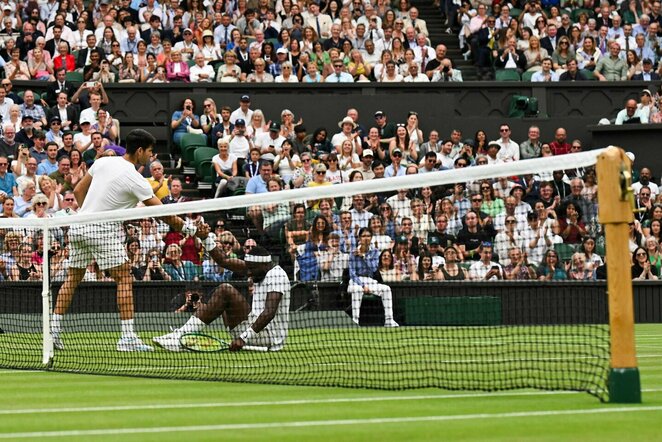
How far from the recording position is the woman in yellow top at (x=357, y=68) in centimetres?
2848

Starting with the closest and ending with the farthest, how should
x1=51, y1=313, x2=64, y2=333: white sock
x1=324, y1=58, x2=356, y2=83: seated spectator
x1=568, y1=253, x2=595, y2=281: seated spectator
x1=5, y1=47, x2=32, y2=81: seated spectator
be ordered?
x1=568, y1=253, x2=595, y2=281: seated spectator < x1=51, y1=313, x2=64, y2=333: white sock < x1=5, y1=47, x2=32, y2=81: seated spectator < x1=324, y1=58, x2=356, y2=83: seated spectator

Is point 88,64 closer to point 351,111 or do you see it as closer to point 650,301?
point 351,111

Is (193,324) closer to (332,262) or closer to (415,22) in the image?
(332,262)

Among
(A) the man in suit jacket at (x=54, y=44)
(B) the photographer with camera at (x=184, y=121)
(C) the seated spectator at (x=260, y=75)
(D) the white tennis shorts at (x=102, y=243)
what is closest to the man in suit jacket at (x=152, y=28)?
(A) the man in suit jacket at (x=54, y=44)

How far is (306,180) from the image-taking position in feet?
78.1

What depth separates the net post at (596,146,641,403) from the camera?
26.2 ft

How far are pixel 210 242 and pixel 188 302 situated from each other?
0.73 metres

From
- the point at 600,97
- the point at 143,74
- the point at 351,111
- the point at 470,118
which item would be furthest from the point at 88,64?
the point at 600,97

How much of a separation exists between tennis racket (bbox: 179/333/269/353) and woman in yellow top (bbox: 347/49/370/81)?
55.3 feet

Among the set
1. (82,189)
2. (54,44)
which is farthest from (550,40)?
(82,189)

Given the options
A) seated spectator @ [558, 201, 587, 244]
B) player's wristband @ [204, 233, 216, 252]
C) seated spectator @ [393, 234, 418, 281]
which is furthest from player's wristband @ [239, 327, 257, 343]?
seated spectator @ [558, 201, 587, 244]

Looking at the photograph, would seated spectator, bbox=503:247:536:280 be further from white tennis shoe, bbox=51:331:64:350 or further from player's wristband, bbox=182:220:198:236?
white tennis shoe, bbox=51:331:64:350

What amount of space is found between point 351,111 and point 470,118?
2.73m

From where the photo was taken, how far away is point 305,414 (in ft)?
25.9
